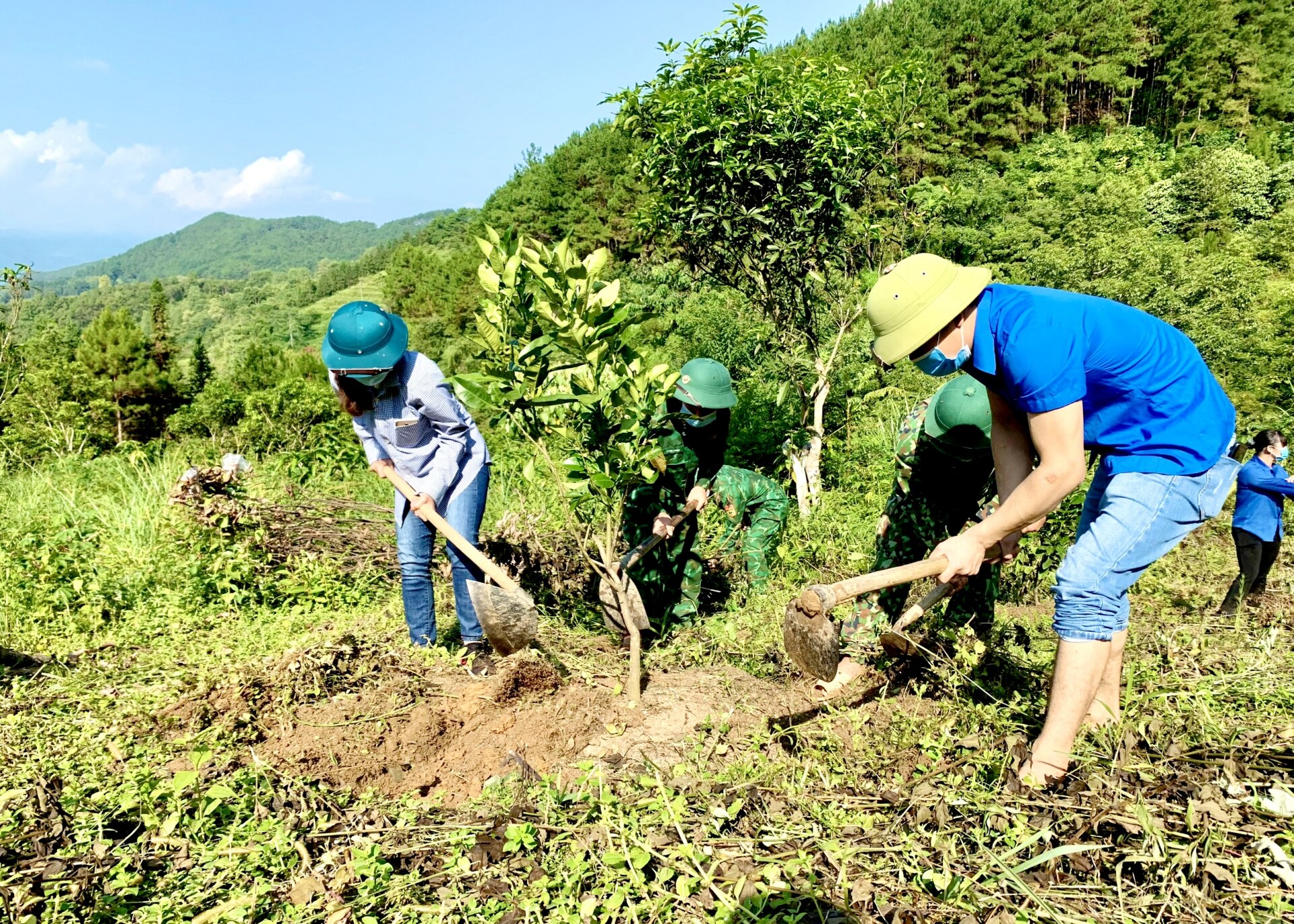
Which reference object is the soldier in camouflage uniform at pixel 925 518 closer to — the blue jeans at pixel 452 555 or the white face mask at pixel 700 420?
the white face mask at pixel 700 420

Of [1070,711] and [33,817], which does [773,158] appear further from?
[33,817]

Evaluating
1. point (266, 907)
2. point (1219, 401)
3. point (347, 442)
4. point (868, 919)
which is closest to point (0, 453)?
point (347, 442)

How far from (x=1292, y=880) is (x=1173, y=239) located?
2146cm

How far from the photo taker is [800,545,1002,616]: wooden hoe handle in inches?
94.7

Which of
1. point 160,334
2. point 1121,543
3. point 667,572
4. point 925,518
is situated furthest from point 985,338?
point 160,334

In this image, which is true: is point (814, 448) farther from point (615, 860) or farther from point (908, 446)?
point (615, 860)

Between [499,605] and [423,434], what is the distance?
869 mm

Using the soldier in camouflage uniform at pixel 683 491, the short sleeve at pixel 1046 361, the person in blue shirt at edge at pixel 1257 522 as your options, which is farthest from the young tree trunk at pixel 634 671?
the person in blue shirt at edge at pixel 1257 522

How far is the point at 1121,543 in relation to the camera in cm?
220

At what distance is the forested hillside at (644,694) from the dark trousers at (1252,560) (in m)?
0.16

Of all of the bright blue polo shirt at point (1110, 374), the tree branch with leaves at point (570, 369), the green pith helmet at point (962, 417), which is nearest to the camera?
the bright blue polo shirt at point (1110, 374)

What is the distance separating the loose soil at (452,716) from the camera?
2.74 m

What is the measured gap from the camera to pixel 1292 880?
1.73 m

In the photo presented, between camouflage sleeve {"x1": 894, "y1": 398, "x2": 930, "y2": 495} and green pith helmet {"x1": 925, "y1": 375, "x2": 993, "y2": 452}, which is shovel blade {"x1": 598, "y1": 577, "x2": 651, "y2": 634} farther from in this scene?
green pith helmet {"x1": 925, "y1": 375, "x2": 993, "y2": 452}
